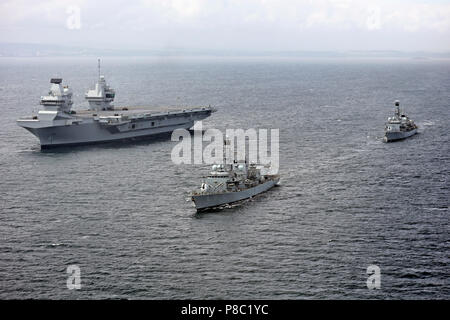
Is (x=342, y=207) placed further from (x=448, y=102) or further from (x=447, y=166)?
(x=448, y=102)

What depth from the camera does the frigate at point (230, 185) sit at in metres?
62.9

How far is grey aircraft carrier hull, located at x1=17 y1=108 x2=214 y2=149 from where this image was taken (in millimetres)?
94875

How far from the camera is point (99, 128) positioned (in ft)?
330

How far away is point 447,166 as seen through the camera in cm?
7819
